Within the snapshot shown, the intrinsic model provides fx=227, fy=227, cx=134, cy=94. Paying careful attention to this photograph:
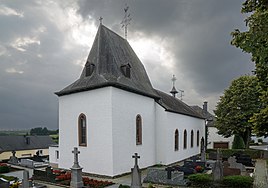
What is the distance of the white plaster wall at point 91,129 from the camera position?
1531 centimetres

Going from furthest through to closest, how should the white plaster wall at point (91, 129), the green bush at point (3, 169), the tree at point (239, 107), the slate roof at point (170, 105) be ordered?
the tree at point (239, 107)
the slate roof at point (170, 105)
the green bush at point (3, 169)
the white plaster wall at point (91, 129)

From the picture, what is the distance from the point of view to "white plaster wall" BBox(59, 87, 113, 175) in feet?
50.2

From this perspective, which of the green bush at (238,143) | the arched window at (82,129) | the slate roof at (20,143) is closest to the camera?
the arched window at (82,129)

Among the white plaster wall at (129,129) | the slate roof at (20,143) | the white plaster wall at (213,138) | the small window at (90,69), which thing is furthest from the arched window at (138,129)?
the slate roof at (20,143)

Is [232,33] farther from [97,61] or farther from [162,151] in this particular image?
[162,151]

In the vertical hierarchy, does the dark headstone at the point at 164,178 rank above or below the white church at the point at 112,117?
below

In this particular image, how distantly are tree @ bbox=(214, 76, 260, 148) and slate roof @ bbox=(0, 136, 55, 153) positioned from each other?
33362 millimetres

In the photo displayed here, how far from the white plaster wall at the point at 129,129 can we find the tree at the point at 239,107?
551 inches

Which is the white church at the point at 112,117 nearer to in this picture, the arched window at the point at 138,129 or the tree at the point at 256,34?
the arched window at the point at 138,129

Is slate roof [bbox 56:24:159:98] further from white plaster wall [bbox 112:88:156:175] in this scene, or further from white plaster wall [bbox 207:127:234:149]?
white plaster wall [bbox 207:127:234:149]

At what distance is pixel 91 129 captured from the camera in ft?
52.6

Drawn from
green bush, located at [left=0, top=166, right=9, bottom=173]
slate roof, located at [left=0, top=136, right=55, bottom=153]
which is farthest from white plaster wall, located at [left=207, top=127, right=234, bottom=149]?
green bush, located at [left=0, top=166, right=9, bottom=173]

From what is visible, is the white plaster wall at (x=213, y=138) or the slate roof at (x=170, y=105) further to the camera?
the white plaster wall at (x=213, y=138)

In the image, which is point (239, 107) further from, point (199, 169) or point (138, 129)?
point (138, 129)
